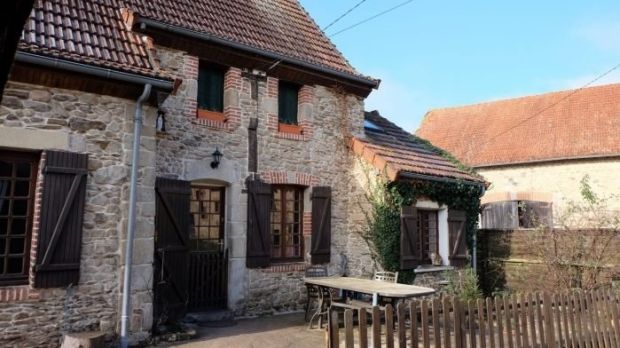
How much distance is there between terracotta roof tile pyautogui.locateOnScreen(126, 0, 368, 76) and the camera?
332 inches

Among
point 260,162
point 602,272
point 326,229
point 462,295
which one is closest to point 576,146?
point 602,272

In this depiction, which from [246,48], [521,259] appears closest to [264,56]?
[246,48]

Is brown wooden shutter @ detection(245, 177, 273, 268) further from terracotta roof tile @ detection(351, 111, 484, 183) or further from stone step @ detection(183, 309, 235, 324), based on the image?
terracotta roof tile @ detection(351, 111, 484, 183)

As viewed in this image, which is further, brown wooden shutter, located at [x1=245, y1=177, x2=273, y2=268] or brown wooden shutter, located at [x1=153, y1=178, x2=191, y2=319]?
brown wooden shutter, located at [x1=245, y1=177, x2=273, y2=268]

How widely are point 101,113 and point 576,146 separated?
1547 centimetres

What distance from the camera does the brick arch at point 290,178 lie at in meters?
9.04

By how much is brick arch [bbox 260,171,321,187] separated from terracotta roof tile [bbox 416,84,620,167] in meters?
10.3

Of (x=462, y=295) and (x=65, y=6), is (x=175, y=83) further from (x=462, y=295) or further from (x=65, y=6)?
(x=462, y=295)

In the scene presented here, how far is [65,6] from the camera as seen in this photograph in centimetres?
706

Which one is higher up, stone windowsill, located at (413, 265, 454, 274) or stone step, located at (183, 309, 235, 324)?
stone windowsill, located at (413, 265, 454, 274)

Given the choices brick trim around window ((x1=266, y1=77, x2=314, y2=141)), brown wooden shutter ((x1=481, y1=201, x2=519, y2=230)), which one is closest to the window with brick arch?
brick trim around window ((x1=266, y1=77, x2=314, y2=141))

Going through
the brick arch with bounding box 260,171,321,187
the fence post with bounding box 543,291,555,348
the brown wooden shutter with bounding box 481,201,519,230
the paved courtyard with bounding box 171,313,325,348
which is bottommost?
the paved courtyard with bounding box 171,313,325,348

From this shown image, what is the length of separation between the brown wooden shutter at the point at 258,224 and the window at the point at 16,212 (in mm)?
3692

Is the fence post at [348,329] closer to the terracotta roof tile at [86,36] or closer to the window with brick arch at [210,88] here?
the terracotta roof tile at [86,36]
